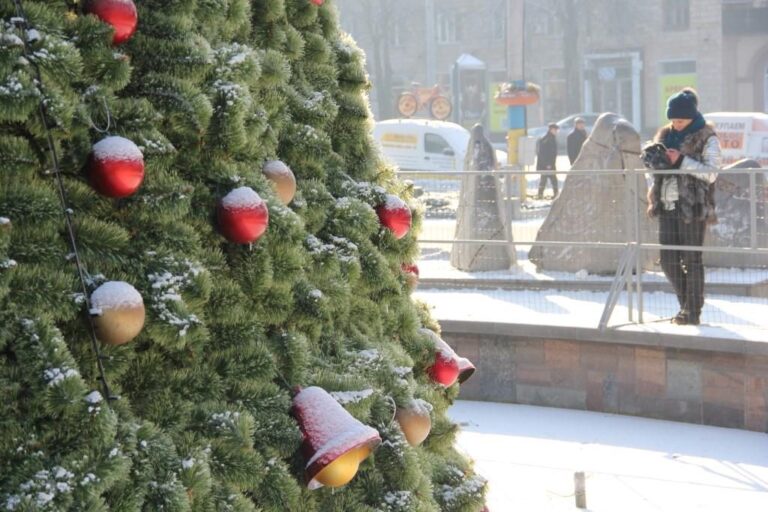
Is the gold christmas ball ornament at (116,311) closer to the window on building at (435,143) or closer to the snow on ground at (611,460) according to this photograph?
the snow on ground at (611,460)

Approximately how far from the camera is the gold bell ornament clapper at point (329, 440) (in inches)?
84.7

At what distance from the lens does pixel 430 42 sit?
47375mm

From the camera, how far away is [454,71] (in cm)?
4391

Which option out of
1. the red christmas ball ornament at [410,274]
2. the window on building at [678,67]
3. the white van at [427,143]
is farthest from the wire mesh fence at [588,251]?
the window on building at [678,67]

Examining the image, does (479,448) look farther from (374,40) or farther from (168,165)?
(374,40)

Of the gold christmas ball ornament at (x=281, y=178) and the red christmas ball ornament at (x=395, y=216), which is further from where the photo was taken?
the red christmas ball ornament at (x=395, y=216)

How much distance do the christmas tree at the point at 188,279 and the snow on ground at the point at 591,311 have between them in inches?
188

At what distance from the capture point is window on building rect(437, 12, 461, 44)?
1886 inches

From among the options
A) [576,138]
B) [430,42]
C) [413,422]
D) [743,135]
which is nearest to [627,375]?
[413,422]

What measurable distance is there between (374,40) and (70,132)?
45093mm

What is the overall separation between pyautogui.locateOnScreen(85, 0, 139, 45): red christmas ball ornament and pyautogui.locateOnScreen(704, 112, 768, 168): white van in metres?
18.2

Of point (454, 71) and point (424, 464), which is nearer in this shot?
point (424, 464)

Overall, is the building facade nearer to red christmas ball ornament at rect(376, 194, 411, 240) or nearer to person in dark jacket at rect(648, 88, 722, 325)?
person in dark jacket at rect(648, 88, 722, 325)

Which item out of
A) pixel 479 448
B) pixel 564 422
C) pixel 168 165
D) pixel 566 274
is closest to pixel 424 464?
pixel 168 165
